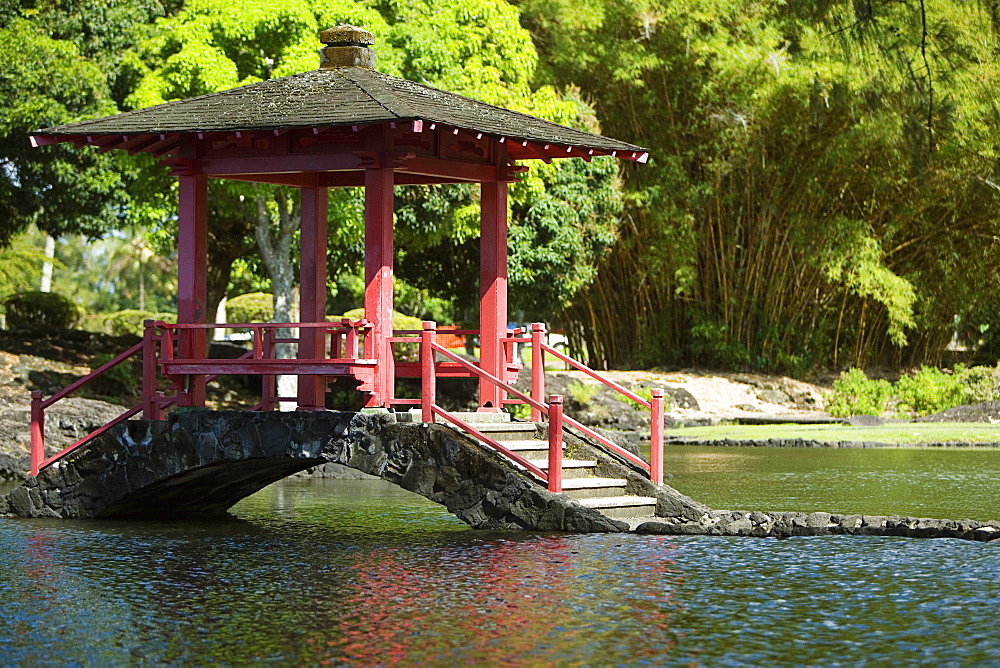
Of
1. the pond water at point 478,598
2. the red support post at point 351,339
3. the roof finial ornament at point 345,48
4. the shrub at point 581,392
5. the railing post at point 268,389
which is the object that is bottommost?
the pond water at point 478,598

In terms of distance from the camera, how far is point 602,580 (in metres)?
10.0

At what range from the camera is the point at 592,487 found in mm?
13062

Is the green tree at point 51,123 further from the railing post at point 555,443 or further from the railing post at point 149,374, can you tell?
the railing post at point 555,443

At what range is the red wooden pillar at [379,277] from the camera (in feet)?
43.1

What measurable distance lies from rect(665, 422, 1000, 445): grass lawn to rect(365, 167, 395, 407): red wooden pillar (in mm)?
11296

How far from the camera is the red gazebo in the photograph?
13.1 meters

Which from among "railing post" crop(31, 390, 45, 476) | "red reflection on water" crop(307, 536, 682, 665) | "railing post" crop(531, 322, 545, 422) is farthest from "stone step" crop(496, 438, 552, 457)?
"railing post" crop(31, 390, 45, 476)

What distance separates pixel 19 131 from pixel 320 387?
14184mm

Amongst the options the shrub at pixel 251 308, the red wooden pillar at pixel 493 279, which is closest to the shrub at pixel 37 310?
the shrub at pixel 251 308

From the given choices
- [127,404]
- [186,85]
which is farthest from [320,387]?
[127,404]

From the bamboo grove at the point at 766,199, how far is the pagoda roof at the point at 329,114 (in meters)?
16.3

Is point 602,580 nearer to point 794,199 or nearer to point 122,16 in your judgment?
point 122,16

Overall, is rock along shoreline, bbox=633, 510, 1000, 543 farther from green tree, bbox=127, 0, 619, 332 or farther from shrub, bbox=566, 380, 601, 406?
shrub, bbox=566, 380, 601, 406

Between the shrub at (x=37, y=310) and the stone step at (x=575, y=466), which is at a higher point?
the shrub at (x=37, y=310)
